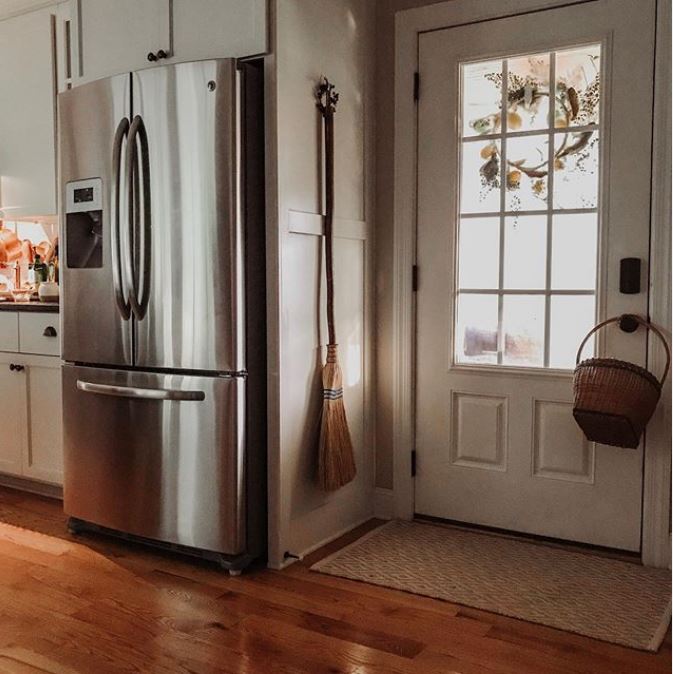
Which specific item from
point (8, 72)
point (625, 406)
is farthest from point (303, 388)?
point (8, 72)

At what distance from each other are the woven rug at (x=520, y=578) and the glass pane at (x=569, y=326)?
0.74 m

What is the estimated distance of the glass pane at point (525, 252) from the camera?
299 cm

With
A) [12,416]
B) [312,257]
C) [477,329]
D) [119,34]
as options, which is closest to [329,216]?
[312,257]

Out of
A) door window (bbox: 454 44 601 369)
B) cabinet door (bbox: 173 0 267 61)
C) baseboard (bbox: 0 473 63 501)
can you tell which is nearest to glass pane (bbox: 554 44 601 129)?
door window (bbox: 454 44 601 369)

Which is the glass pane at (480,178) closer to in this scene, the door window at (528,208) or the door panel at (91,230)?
the door window at (528,208)

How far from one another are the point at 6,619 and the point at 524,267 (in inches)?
84.6

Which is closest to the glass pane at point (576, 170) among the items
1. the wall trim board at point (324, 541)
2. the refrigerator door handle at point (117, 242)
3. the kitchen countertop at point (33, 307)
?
the wall trim board at point (324, 541)

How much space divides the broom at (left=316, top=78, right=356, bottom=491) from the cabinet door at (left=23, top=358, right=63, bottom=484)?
1.32m

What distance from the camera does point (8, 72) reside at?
151 inches

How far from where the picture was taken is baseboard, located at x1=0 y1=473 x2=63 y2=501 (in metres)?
3.70

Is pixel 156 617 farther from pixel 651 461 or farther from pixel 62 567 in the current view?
pixel 651 461

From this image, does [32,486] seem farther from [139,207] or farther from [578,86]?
[578,86]

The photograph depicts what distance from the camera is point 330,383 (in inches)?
116

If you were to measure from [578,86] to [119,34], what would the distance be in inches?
69.4
